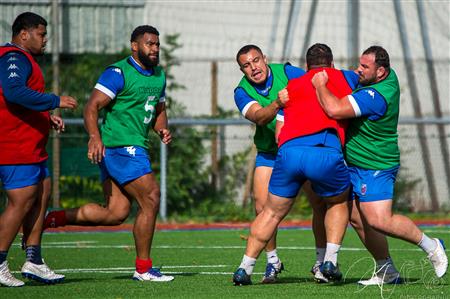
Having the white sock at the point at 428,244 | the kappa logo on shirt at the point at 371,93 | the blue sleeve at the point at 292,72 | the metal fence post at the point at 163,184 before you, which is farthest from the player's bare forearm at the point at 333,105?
the metal fence post at the point at 163,184

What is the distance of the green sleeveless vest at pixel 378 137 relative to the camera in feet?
31.3

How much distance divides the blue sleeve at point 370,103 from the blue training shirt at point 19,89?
2634 mm

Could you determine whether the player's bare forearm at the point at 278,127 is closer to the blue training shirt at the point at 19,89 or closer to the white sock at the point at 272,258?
the white sock at the point at 272,258

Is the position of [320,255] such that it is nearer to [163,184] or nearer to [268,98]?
[268,98]

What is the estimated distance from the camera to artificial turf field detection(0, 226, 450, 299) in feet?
30.1

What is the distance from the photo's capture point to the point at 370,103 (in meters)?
9.35

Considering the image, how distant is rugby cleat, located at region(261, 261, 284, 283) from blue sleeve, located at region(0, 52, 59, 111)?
244cm

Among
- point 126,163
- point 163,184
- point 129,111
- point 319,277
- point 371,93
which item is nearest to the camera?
point 371,93

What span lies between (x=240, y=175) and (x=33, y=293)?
466 inches

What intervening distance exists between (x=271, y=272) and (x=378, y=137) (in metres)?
1.65

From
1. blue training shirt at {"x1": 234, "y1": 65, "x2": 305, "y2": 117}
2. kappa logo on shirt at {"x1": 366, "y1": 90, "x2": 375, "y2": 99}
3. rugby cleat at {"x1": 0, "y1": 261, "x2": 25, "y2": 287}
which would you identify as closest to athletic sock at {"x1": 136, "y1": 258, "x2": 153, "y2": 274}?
rugby cleat at {"x1": 0, "y1": 261, "x2": 25, "y2": 287}

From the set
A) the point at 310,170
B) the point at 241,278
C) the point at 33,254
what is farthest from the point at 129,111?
the point at 310,170

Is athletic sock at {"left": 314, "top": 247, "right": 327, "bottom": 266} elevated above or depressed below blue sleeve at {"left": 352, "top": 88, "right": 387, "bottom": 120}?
below

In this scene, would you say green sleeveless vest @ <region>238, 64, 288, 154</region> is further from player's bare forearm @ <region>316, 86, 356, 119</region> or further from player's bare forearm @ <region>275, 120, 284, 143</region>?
player's bare forearm @ <region>316, 86, 356, 119</region>
